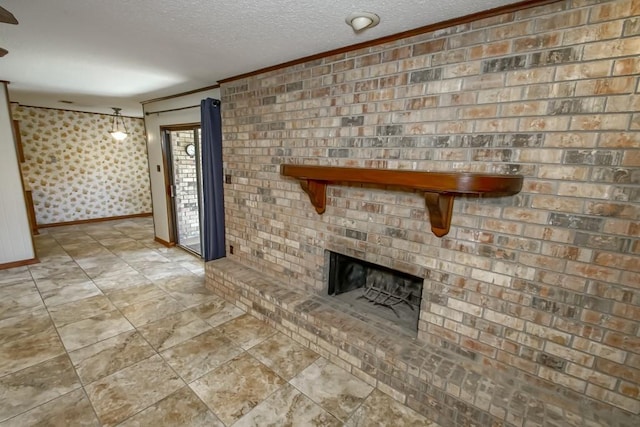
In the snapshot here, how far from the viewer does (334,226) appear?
2219mm

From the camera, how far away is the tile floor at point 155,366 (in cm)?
165

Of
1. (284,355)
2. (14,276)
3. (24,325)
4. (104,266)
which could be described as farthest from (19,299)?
(284,355)

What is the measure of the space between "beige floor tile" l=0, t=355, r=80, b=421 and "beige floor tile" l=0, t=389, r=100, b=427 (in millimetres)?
54

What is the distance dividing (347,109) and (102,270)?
369 centimetres

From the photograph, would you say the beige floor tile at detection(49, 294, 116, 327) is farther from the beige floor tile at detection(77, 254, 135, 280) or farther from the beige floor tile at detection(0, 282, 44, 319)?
the beige floor tile at detection(77, 254, 135, 280)

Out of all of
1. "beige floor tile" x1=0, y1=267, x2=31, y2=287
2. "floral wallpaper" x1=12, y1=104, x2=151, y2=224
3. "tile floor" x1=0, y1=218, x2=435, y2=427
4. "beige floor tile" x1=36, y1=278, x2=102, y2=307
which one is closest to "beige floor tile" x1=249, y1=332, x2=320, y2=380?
"tile floor" x1=0, y1=218, x2=435, y2=427

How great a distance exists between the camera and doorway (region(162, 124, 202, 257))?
4.30 meters

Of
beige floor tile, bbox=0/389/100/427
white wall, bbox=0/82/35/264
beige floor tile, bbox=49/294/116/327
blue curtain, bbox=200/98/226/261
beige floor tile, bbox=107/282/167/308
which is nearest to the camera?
beige floor tile, bbox=0/389/100/427

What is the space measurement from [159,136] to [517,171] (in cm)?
449

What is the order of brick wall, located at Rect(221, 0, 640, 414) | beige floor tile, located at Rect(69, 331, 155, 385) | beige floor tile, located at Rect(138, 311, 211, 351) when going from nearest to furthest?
1. brick wall, located at Rect(221, 0, 640, 414)
2. beige floor tile, located at Rect(69, 331, 155, 385)
3. beige floor tile, located at Rect(138, 311, 211, 351)

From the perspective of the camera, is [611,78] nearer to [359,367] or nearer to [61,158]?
[359,367]

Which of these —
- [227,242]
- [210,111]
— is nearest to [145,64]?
[210,111]

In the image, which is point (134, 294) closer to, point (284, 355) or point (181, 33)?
point (284, 355)

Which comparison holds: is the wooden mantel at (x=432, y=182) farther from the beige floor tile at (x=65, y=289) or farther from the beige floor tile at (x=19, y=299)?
the beige floor tile at (x=19, y=299)
